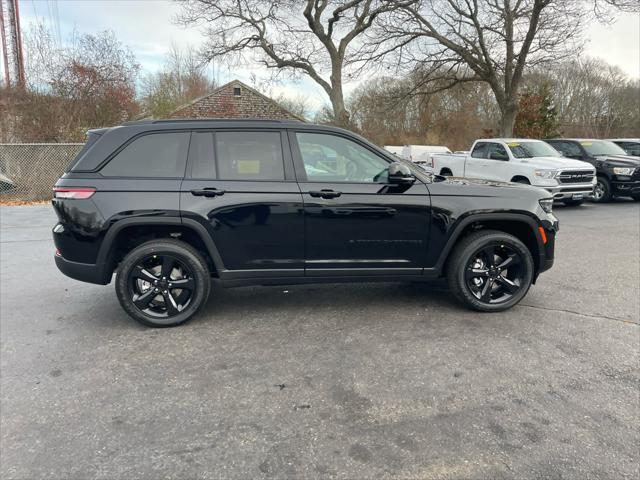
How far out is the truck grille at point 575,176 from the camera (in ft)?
35.4

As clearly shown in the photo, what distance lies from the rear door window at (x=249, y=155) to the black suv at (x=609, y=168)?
1198cm

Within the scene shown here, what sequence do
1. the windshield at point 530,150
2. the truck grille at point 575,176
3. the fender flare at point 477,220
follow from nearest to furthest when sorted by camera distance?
1. the fender flare at point 477,220
2. the truck grille at point 575,176
3. the windshield at point 530,150

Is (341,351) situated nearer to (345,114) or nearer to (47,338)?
(47,338)

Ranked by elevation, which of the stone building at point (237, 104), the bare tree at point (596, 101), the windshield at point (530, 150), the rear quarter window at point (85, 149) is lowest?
the rear quarter window at point (85, 149)

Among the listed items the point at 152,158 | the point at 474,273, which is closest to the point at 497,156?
the point at 474,273

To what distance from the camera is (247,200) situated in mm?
3795

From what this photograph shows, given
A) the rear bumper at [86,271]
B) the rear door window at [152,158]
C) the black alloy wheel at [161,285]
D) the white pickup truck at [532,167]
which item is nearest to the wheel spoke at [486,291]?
the black alloy wheel at [161,285]

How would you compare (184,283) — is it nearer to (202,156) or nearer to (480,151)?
(202,156)

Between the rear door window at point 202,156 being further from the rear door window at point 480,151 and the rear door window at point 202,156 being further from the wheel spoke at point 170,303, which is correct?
the rear door window at point 480,151

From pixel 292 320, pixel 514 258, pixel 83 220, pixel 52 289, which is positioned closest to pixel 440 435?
pixel 292 320

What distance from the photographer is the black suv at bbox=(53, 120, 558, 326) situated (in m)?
3.75

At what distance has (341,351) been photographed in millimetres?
3438

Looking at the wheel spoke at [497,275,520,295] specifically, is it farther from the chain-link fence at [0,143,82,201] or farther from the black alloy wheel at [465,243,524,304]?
the chain-link fence at [0,143,82,201]

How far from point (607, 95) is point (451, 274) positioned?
169 feet
